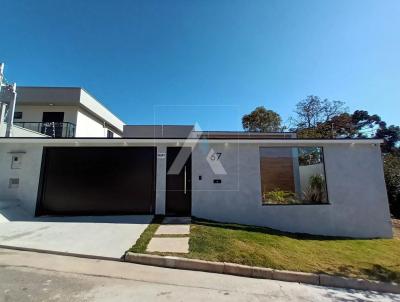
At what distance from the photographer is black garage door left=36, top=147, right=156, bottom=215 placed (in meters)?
8.56

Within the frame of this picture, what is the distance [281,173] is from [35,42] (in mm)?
10980

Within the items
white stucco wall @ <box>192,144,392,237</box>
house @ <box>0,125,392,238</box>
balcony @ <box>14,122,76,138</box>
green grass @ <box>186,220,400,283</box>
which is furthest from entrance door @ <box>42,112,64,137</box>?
green grass @ <box>186,220,400,283</box>

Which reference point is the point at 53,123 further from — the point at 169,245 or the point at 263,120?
the point at 263,120

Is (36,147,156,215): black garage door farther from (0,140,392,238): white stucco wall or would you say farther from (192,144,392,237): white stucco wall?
(192,144,392,237): white stucco wall

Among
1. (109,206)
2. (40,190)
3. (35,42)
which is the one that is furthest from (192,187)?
(35,42)

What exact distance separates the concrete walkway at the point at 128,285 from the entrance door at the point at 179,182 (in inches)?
162

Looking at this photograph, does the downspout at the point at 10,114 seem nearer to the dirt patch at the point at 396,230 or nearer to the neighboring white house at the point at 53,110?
the neighboring white house at the point at 53,110

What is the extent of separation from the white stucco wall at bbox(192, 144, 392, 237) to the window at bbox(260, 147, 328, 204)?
27 centimetres

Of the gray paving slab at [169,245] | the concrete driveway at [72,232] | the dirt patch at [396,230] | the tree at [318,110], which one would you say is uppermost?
the tree at [318,110]

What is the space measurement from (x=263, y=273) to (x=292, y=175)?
20.5 ft

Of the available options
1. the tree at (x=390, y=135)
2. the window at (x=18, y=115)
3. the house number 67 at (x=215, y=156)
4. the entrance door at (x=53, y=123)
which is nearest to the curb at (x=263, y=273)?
the house number 67 at (x=215, y=156)

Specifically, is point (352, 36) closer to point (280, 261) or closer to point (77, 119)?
point (280, 261)

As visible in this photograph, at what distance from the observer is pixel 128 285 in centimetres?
369

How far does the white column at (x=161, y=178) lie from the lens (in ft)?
28.1
